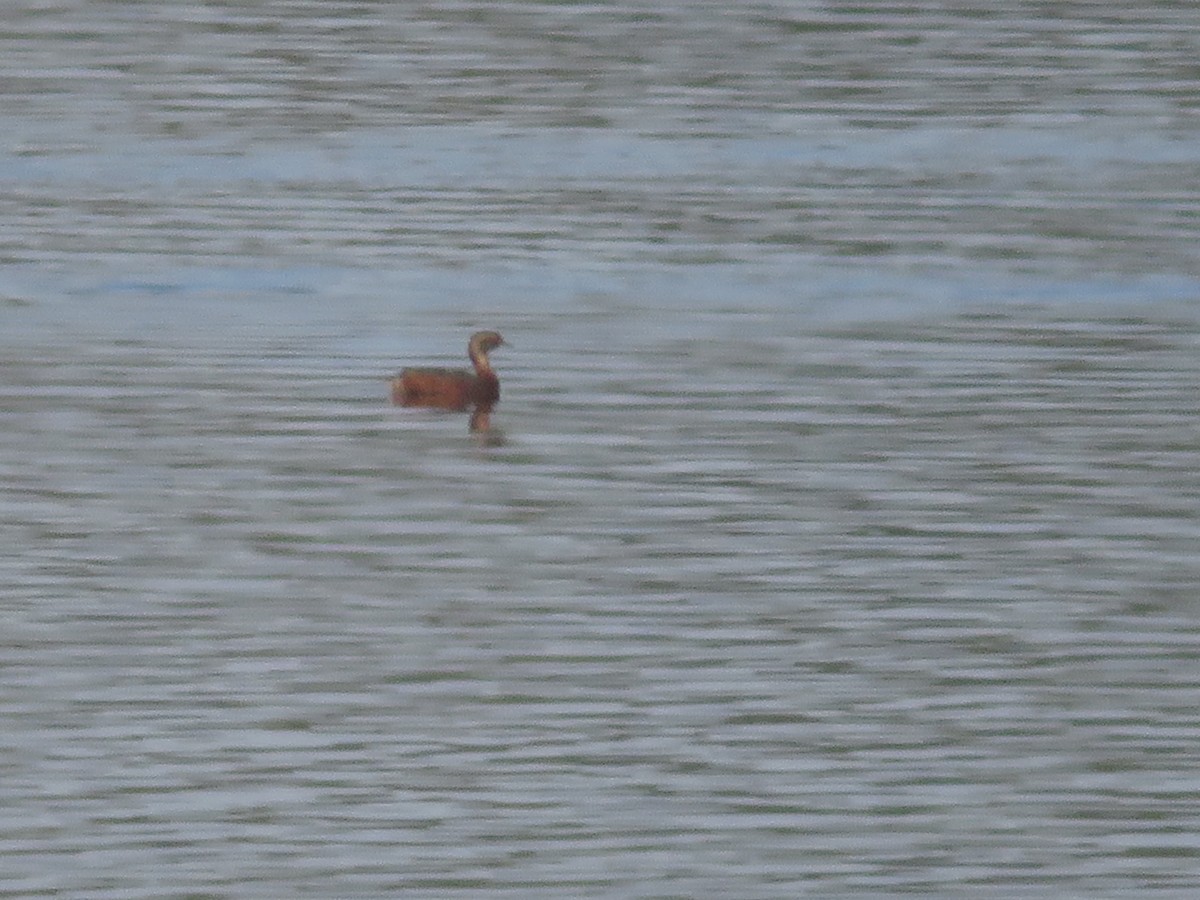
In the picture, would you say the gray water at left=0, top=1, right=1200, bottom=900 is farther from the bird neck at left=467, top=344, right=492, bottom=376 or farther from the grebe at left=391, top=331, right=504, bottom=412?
the bird neck at left=467, top=344, right=492, bottom=376

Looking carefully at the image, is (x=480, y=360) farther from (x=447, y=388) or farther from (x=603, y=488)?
(x=603, y=488)

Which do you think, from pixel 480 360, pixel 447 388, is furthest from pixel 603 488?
pixel 480 360

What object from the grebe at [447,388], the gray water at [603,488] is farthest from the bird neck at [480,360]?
the gray water at [603,488]

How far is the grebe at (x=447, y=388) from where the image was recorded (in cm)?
1995

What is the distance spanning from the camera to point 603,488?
58.2 ft

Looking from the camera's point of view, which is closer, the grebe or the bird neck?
the grebe

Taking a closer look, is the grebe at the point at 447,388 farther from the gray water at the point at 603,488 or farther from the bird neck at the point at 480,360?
the gray water at the point at 603,488

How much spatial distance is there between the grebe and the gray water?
16 cm

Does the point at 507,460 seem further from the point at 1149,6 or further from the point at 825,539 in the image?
the point at 1149,6

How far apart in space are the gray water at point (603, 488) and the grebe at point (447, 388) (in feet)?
0.53

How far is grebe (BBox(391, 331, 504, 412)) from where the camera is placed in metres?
20.0

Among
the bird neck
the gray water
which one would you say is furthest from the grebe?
the gray water

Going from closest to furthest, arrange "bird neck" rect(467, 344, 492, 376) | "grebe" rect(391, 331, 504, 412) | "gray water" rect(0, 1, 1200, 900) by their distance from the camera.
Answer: "gray water" rect(0, 1, 1200, 900) → "grebe" rect(391, 331, 504, 412) → "bird neck" rect(467, 344, 492, 376)

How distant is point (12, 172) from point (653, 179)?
510 centimetres
